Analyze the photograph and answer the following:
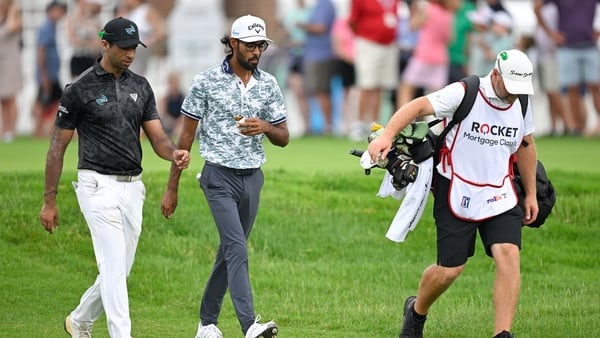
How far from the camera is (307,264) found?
43.2ft

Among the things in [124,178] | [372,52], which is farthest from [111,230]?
[372,52]

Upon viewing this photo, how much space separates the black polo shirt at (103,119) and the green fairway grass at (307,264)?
178cm

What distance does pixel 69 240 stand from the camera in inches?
521

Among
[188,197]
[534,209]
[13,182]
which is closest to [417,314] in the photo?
[534,209]

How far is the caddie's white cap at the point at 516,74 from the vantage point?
909cm

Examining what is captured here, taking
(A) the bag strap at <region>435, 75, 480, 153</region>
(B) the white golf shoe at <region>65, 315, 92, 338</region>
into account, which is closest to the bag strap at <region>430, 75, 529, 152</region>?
(A) the bag strap at <region>435, 75, 480, 153</region>

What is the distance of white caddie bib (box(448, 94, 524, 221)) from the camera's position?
929 centimetres

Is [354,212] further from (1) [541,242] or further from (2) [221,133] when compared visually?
(2) [221,133]

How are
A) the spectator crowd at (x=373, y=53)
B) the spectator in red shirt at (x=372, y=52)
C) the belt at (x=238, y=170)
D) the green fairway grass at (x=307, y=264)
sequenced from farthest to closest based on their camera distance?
the spectator crowd at (x=373, y=53) < the spectator in red shirt at (x=372, y=52) < the green fairway grass at (x=307, y=264) < the belt at (x=238, y=170)

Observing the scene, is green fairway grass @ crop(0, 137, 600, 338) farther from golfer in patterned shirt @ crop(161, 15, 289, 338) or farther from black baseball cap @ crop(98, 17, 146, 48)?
black baseball cap @ crop(98, 17, 146, 48)

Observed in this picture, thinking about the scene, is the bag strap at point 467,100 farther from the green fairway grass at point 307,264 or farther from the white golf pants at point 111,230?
the white golf pants at point 111,230

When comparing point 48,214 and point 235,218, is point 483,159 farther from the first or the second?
point 48,214

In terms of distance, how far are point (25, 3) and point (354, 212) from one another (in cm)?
1662

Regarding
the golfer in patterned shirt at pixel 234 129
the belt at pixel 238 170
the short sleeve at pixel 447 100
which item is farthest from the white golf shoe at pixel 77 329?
the short sleeve at pixel 447 100
